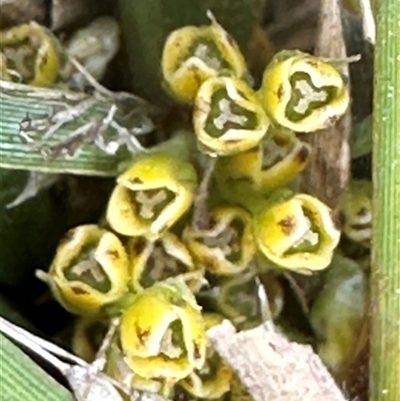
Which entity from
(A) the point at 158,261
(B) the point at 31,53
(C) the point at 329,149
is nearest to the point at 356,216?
(C) the point at 329,149

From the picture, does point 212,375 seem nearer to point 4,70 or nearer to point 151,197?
point 151,197

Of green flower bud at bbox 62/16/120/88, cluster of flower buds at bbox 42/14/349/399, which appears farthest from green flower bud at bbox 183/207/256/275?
green flower bud at bbox 62/16/120/88

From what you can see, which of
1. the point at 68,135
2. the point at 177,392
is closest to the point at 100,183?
the point at 68,135

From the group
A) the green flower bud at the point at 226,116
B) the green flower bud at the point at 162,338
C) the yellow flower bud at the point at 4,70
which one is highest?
the yellow flower bud at the point at 4,70

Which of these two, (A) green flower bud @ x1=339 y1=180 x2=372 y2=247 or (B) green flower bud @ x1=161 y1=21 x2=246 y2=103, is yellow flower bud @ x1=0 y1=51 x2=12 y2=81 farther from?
(A) green flower bud @ x1=339 y1=180 x2=372 y2=247

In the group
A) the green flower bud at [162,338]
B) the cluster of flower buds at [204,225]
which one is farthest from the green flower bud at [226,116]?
the green flower bud at [162,338]

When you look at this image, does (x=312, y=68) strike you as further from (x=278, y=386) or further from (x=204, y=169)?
(x=278, y=386)

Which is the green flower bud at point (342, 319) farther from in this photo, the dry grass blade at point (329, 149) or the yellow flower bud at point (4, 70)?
the yellow flower bud at point (4, 70)

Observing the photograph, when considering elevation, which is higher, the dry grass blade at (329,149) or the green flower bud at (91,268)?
the dry grass blade at (329,149)
